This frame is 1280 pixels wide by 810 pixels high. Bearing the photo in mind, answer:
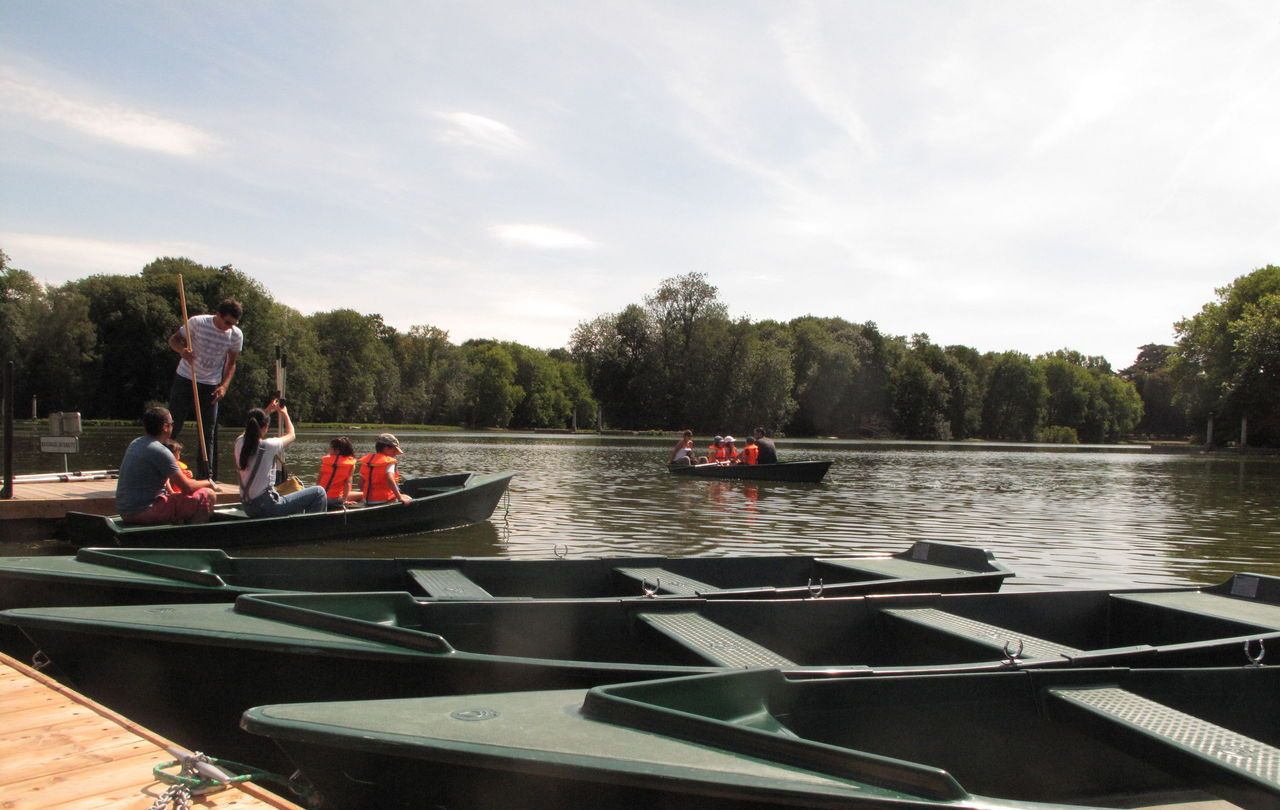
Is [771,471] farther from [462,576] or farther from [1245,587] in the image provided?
[462,576]

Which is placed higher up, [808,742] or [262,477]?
[262,477]

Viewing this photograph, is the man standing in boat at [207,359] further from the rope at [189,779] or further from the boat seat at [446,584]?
the rope at [189,779]

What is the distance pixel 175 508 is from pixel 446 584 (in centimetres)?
508

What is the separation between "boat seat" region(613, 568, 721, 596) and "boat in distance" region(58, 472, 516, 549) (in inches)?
207

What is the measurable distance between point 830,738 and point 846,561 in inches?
157

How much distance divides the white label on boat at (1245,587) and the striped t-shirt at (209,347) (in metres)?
9.56

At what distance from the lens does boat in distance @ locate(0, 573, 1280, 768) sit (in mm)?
4164

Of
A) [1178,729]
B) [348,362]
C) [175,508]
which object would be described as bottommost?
[1178,729]

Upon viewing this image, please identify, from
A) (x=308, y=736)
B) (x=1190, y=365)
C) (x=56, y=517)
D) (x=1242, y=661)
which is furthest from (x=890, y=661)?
(x=1190, y=365)

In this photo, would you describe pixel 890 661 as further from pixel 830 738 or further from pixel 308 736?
pixel 308 736

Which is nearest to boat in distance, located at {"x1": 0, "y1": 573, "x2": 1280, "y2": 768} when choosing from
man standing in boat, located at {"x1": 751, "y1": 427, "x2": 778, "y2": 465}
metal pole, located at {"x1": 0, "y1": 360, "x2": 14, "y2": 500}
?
metal pole, located at {"x1": 0, "y1": 360, "x2": 14, "y2": 500}

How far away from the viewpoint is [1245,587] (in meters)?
6.36

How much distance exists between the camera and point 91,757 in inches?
136

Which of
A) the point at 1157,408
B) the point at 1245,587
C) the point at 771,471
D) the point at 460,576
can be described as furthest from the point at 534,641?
the point at 1157,408
